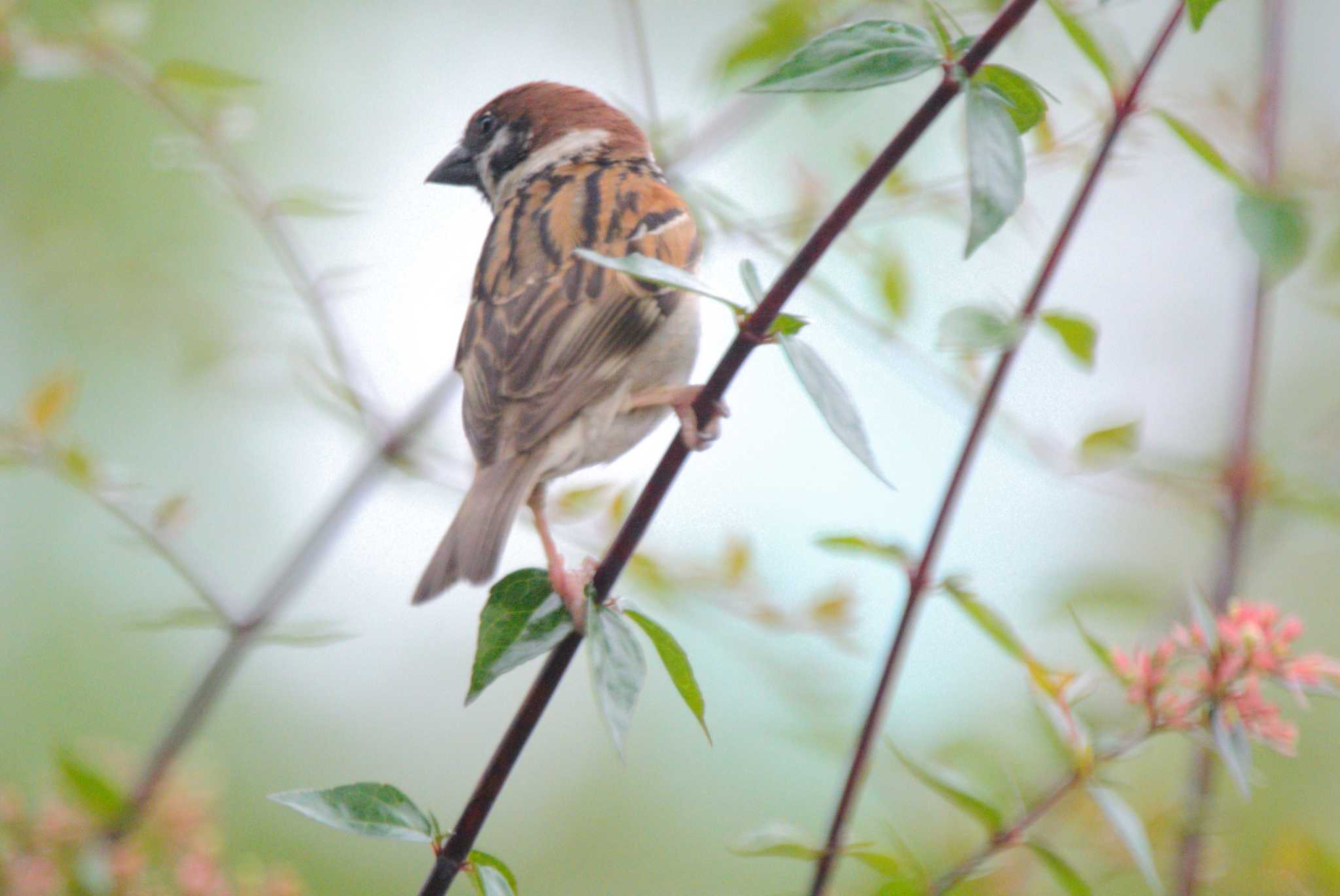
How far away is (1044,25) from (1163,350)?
2.33 meters

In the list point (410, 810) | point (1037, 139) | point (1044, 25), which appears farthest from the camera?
point (1044, 25)

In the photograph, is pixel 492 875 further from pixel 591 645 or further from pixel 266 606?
pixel 266 606

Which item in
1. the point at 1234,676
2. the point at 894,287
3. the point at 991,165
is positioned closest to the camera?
the point at 991,165

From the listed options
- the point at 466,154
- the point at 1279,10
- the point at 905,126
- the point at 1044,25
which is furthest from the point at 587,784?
the point at 905,126

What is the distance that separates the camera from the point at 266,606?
166 centimetres

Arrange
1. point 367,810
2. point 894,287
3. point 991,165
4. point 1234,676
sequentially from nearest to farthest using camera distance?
point 991,165 → point 367,810 → point 1234,676 → point 894,287

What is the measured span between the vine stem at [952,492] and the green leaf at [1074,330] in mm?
45

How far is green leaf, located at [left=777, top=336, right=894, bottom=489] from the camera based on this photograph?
96 centimetres

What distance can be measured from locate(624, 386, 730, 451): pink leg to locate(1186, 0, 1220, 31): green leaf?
0.48 metres

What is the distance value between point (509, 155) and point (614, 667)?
1.83 metres

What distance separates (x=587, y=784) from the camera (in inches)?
164

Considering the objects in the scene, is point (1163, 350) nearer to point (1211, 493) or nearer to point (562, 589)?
point (1211, 493)

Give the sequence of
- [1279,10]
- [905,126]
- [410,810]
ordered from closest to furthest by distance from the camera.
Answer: [905,126] < [410,810] < [1279,10]

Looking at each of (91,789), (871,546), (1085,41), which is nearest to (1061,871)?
(871,546)
